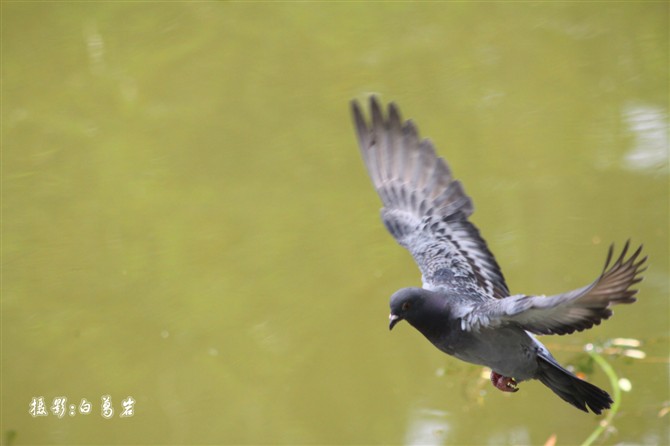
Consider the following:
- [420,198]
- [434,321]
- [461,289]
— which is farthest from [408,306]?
[420,198]

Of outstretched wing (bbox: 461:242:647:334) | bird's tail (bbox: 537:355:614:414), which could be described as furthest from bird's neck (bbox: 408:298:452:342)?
bird's tail (bbox: 537:355:614:414)

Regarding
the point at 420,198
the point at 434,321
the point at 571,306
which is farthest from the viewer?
the point at 420,198

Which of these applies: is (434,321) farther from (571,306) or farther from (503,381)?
(571,306)

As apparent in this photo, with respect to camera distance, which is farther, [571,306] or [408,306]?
[408,306]

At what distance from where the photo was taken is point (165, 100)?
4.61 m

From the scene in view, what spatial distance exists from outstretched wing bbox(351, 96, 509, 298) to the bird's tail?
406 mm

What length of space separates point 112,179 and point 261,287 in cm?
87

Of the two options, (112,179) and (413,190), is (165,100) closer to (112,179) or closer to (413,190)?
(112,179)

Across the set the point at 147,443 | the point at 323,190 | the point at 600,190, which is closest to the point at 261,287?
the point at 323,190

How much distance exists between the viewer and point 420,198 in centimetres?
320

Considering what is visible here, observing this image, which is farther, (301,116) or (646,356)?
(301,116)

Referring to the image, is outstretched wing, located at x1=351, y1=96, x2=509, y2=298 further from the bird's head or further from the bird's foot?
the bird's head

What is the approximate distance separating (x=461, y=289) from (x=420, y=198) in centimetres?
45

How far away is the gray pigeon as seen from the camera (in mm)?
2184
